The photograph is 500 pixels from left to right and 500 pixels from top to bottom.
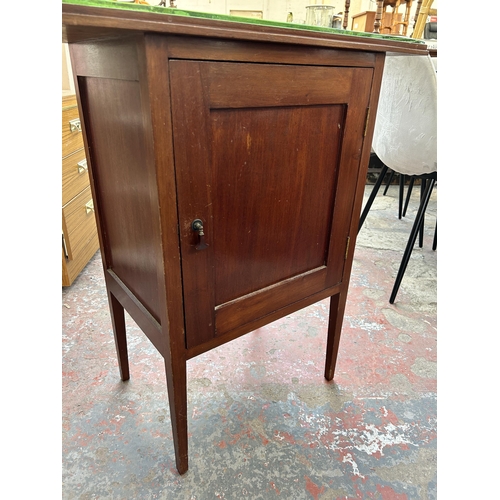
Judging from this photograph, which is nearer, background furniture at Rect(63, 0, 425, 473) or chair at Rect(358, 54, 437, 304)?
background furniture at Rect(63, 0, 425, 473)

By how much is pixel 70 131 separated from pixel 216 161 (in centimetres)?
119

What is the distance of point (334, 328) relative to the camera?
1.13 metres

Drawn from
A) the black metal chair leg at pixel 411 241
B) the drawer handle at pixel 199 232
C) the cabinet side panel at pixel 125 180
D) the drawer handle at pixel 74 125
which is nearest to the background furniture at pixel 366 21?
the black metal chair leg at pixel 411 241

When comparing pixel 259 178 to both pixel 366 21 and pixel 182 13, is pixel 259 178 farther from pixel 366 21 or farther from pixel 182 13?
pixel 366 21

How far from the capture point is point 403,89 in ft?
4.64

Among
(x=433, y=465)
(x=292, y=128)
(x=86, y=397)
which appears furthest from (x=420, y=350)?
(x=86, y=397)

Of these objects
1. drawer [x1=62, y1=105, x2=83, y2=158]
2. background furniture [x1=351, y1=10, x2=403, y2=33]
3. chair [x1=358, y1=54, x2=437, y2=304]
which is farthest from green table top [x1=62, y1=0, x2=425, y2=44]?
background furniture [x1=351, y1=10, x2=403, y2=33]

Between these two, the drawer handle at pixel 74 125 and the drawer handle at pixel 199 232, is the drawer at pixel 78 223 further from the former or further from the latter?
the drawer handle at pixel 199 232

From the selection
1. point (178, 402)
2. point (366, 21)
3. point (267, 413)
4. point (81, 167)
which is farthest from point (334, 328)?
point (366, 21)

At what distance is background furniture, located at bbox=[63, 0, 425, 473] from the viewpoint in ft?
1.87

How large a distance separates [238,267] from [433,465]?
724mm

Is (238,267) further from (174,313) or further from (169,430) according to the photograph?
(169,430)

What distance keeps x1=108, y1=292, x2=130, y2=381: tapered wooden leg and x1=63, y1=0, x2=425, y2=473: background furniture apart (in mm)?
100

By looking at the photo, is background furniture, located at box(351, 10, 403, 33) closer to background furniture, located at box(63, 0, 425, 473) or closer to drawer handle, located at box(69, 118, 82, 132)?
drawer handle, located at box(69, 118, 82, 132)
